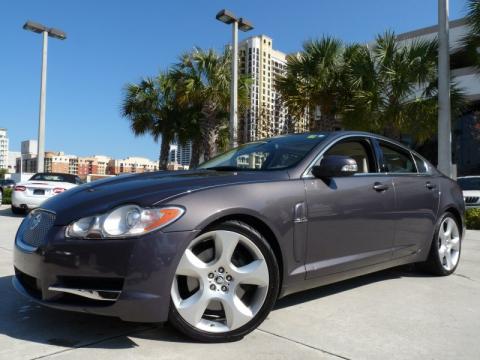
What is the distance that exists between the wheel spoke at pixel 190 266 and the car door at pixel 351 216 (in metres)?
0.83

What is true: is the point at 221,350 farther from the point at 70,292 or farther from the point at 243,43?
the point at 243,43

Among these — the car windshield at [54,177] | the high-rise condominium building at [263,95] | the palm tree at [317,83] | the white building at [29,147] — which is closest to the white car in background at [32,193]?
the car windshield at [54,177]

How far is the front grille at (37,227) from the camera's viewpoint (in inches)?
108

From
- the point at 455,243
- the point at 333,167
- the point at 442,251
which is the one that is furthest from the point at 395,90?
the point at 333,167

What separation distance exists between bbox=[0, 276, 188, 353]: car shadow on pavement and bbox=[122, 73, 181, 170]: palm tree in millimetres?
18031

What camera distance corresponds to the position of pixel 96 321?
306cm

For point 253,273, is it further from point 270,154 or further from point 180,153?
point 180,153

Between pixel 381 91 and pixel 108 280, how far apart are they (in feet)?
42.2

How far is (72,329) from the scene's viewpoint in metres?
2.91

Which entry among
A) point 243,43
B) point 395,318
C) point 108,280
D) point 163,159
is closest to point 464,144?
point 243,43

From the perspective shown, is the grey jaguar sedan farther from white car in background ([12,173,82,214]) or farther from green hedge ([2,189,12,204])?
green hedge ([2,189,12,204])

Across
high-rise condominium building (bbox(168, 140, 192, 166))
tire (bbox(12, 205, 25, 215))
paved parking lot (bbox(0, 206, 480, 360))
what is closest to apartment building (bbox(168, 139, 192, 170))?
high-rise condominium building (bbox(168, 140, 192, 166))

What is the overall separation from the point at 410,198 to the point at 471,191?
902 centimetres

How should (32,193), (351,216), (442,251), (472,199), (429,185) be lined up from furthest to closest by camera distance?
(472,199)
(32,193)
(442,251)
(429,185)
(351,216)
